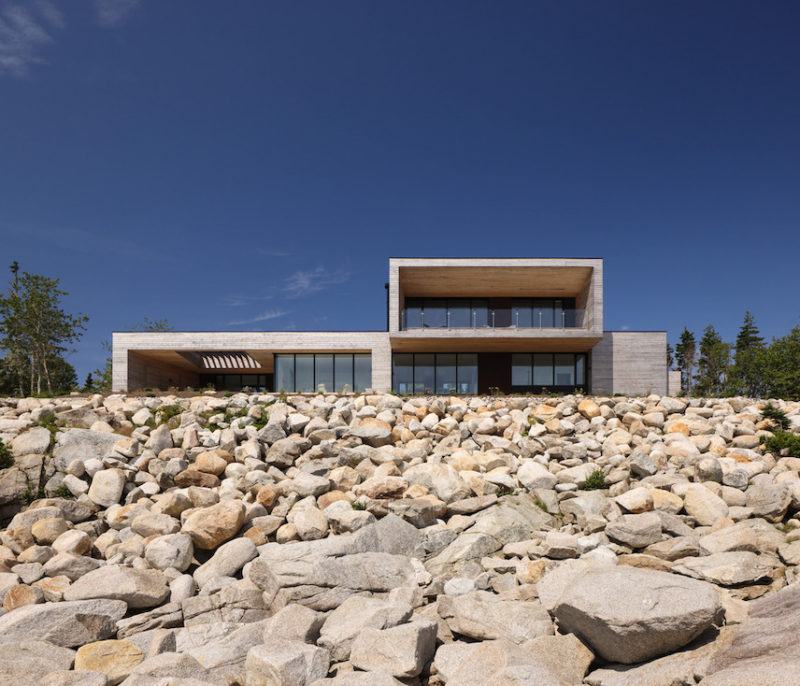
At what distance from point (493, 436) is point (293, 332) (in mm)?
16096

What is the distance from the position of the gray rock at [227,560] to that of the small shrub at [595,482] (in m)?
6.63

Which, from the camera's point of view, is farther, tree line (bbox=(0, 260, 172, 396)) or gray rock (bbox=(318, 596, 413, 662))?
tree line (bbox=(0, 260, 172, 396))

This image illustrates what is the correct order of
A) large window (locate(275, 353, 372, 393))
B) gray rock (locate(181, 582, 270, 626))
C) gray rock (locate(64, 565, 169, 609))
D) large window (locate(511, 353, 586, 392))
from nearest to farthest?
gray rock (locate(181, 582, 270, 626)) → gray rock (locate(64, 565, 169, 609)) → large window (locate(275, 353, 372, 393)) → large window (locate(511, 353, 586, 392))

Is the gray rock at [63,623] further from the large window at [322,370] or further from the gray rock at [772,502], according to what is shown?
the large window at [322,370]

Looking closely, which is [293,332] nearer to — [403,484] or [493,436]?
[493,436]

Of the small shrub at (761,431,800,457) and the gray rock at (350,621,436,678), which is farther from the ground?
the small shrub at (761,431,800,457)

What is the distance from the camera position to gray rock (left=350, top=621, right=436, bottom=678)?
5574 mm

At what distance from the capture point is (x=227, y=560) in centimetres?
847

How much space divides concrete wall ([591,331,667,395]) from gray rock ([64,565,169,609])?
23645 mm

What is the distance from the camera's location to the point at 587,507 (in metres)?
9.57

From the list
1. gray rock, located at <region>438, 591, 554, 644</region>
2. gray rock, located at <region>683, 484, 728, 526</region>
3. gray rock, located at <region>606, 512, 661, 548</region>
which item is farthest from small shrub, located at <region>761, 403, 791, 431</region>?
gray rock, located at <region>438, 591, 554, 644</region>

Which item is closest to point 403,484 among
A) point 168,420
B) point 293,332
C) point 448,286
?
point 168,420

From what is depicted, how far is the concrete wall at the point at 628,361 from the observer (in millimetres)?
26922

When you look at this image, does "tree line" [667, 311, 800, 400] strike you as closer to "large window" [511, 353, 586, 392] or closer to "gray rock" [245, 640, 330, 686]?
"large window" [511, 353, 586, 392]
